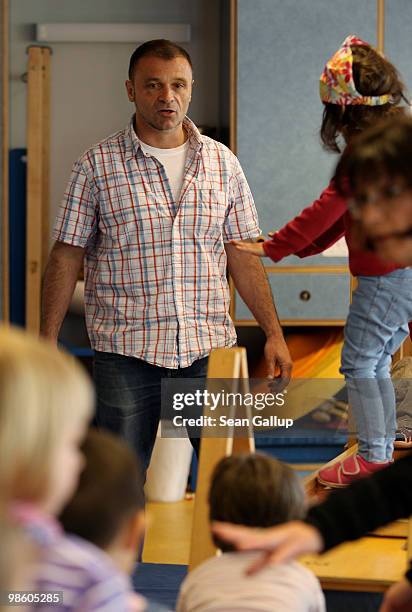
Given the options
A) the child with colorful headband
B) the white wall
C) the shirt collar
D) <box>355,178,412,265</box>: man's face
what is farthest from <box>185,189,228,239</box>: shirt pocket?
the white wall

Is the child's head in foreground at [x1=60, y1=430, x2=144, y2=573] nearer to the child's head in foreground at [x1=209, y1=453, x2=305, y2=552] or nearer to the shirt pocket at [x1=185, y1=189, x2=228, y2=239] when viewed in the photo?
the child's head in foreground at [x1=209, y1=453, x2=305, y2=552]

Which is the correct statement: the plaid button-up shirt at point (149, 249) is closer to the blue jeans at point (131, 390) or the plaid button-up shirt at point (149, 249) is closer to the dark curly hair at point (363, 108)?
the blue jeans at point (131, 390)

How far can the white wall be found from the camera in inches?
192

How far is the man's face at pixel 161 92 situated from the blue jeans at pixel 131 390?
22.8 inches

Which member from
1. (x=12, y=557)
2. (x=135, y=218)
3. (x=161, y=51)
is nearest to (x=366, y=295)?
(x=135, y=218)

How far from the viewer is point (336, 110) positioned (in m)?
2.28

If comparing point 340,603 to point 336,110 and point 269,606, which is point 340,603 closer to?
point 269,606

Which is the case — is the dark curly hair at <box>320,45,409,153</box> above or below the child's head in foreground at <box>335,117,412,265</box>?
above

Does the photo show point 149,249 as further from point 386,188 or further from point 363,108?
point 386,188

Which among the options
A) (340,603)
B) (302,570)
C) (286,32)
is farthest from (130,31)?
(302,570)

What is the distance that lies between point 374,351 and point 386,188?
110cm

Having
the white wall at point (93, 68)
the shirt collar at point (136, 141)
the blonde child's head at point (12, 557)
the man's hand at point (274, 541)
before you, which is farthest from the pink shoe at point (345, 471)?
the white wall at point (93, 68)

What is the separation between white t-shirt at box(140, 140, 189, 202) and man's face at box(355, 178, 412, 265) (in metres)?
1.39

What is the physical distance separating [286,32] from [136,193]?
199 cm
